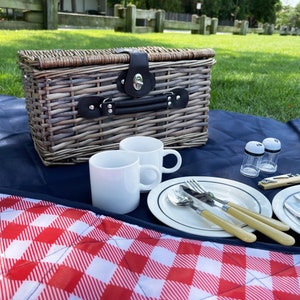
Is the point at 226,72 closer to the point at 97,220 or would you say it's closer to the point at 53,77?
the point at 53,77

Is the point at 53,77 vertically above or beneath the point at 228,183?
above

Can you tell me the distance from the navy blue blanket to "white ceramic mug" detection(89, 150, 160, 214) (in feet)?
0.06

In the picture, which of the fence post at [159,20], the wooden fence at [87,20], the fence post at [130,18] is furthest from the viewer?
the fence post at [159,20]

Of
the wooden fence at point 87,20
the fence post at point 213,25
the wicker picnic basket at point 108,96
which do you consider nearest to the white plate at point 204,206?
the wicker picnic basket at point 108,96

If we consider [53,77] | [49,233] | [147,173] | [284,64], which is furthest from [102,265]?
[284,64]

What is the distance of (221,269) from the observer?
0.38 meters

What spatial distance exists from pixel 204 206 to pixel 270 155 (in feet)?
0.86

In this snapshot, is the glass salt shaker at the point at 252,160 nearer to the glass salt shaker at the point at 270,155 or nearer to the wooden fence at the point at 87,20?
the glass salt shaker at the point at 270,155

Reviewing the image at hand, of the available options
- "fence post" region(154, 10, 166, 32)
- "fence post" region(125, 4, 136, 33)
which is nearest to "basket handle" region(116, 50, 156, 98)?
"fence post" region(125, 4, 136, 33)

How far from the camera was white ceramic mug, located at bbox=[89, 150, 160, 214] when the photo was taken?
18.5 inches

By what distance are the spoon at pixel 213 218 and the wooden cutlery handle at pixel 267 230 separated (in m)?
0.01

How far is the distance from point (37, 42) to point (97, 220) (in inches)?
119

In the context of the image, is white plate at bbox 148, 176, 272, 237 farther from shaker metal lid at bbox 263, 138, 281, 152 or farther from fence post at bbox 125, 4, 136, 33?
fence post at bbox 125, 4, 136, 33

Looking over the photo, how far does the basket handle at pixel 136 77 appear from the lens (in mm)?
659
